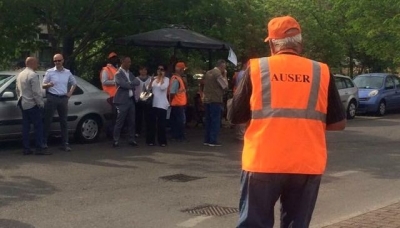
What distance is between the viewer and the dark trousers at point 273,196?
434 centimetres

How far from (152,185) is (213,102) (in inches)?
203

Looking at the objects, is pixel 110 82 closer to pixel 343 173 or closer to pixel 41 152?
pixel 41 152

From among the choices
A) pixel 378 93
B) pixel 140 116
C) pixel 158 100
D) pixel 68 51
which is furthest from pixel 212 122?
pixel 378 93

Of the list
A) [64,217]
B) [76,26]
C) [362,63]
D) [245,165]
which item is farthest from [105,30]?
[362,63]

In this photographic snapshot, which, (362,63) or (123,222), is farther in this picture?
(362,63)

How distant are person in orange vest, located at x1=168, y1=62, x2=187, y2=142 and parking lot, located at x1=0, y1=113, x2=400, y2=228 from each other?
2.07 feet

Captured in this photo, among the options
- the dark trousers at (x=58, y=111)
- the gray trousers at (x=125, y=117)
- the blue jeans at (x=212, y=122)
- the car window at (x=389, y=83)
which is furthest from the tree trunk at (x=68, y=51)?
the car window at (x=389, y=83)

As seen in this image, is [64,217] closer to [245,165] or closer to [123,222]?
[123,222]

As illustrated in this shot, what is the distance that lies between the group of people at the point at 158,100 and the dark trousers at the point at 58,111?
1124 mm

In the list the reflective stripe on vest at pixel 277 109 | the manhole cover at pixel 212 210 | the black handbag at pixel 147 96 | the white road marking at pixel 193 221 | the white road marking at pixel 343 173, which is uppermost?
the reflective stripe on vest at pixel 277 109

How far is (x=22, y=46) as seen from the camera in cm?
1925

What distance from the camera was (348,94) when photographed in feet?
80.1

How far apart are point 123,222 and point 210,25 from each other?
42.6ft

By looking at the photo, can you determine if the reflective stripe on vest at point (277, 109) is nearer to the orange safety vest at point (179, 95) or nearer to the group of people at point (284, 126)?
the group of people at point (284, 126)
